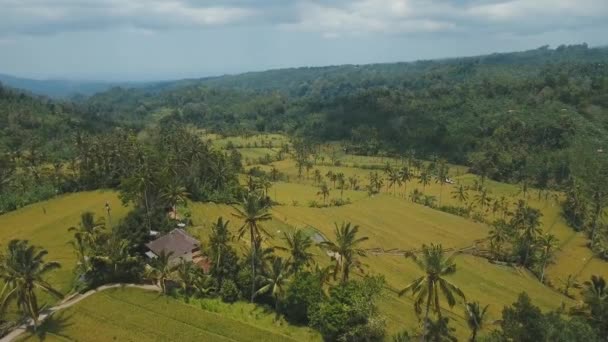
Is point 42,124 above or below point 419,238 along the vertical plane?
above

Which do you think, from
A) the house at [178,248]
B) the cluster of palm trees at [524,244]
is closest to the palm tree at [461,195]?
the cluster of palm trees at [524,244]

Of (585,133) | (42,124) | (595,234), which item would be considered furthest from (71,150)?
(585,133)

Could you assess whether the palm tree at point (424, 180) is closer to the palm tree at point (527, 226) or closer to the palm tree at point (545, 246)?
the palm tree at point (527, 226)

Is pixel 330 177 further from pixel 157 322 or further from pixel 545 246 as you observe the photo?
pixel 157 322

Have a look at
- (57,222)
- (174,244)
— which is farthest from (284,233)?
(57,222)

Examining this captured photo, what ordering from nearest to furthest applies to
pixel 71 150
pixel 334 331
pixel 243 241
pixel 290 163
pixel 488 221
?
pixel 334 331 < pixel 243 241 < pixel 488 221 < pixel 71 150 < pixel 290 163

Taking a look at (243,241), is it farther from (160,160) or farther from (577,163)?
(577,163)

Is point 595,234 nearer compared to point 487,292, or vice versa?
point 487,292
